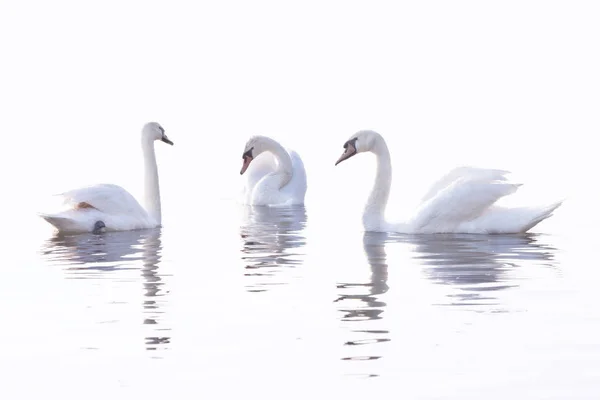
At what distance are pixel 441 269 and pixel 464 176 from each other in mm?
3762

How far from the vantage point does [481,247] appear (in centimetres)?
1525

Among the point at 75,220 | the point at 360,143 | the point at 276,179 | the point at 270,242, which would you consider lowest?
the point at 270,242

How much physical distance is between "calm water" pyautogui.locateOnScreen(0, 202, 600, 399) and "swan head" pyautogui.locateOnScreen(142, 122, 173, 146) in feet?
11.3

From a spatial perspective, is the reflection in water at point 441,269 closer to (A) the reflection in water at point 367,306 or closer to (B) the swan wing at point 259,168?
(A) the reflection in water at point 367,306

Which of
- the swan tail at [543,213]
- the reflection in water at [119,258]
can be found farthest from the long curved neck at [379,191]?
the reflection in water at [119,258]

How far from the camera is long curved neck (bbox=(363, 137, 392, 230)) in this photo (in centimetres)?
1767

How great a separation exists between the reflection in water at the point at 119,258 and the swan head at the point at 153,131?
5.39ft

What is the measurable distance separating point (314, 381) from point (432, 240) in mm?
8004

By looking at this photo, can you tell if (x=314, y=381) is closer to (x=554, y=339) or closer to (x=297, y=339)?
(x=297, y=339)

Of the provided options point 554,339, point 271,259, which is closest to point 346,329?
point 554,339

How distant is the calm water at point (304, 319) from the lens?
834cm

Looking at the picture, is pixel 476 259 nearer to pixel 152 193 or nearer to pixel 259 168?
pixel 152 193

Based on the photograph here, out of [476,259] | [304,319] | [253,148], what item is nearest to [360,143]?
[476,259]

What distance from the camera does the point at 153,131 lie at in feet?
63.2
